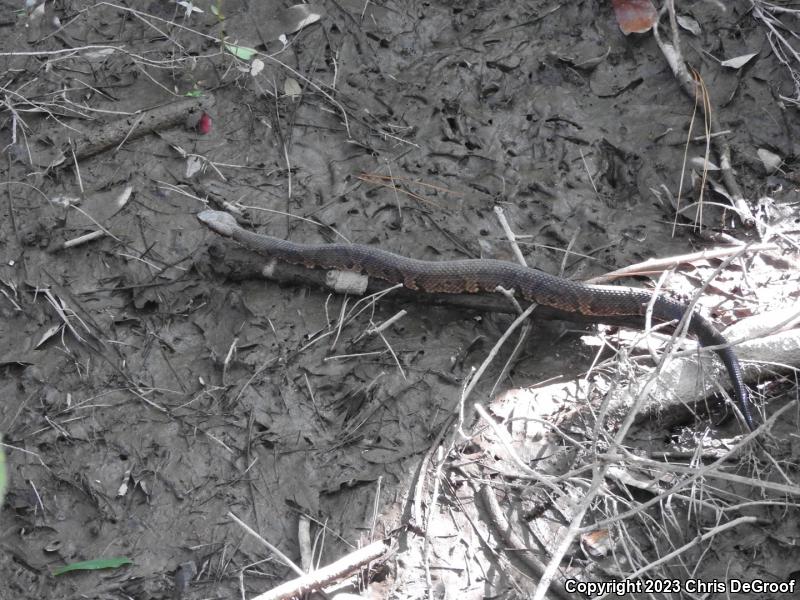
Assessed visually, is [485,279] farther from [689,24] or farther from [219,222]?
[689,24]

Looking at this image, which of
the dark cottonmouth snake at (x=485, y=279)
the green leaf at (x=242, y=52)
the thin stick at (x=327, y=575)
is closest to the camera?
the thin stick at (x=327, y=575)

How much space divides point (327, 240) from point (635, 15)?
311 centimetres

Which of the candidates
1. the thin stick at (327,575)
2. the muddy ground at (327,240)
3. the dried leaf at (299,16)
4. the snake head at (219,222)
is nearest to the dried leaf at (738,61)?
Answer: the muddy ground at (327,240)

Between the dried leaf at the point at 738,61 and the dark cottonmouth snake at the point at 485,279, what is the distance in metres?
2.41

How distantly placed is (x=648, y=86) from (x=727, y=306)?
2.04 m

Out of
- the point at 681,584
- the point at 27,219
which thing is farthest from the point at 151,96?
the point at 681,584

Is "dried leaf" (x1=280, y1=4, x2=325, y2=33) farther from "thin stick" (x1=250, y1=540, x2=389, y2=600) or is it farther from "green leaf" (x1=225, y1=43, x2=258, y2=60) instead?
"thin stick" (x1=250, y1=540, x2=389, y2=600)

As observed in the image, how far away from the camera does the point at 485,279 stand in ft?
13.9

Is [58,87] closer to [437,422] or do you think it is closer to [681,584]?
[437,422]

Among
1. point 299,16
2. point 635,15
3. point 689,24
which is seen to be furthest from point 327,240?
point 689,24

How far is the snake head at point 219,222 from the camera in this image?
451cm

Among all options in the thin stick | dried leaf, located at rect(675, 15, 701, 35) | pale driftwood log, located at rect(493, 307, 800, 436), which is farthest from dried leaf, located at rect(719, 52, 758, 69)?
the thin stick

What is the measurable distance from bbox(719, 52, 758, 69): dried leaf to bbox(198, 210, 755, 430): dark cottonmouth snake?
241cm

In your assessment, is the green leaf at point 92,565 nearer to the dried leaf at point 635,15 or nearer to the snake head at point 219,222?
the snake head at point 219,222
